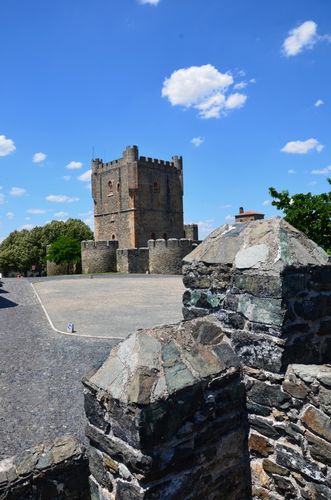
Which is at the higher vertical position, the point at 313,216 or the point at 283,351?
the point at 313,216

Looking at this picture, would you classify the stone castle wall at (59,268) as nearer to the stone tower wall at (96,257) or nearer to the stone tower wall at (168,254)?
the stone tower wall at (96,257)

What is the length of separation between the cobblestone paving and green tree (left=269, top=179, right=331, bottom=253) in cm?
1220

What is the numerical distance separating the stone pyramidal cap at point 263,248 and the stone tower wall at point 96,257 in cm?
3299

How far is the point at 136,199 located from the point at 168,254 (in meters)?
11.1

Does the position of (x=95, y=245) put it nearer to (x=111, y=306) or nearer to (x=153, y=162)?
(x=153, y=162)

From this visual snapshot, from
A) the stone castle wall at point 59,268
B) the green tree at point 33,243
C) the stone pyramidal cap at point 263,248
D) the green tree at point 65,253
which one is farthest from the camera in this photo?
the green tree at point 33,243

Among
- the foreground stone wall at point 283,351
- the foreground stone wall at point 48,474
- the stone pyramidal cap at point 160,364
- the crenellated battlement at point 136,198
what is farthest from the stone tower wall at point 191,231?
the foreground stone wall at point 48,474

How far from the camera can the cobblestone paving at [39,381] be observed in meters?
5.43

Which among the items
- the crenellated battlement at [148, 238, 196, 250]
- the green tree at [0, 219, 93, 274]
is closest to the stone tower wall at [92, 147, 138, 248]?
the crenellated battlement at [148, 238, 196, 250]

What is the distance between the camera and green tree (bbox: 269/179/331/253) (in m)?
18.0

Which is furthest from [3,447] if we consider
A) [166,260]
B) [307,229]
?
[166,260]

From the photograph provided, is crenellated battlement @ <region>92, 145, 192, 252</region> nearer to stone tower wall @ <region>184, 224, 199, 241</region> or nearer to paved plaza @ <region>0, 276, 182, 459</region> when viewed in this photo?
stone tower wall @ <region>184, 224, 199, 241</region>

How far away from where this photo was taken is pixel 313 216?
1838 cm

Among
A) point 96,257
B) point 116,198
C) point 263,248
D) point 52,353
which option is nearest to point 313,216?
point 52,353
